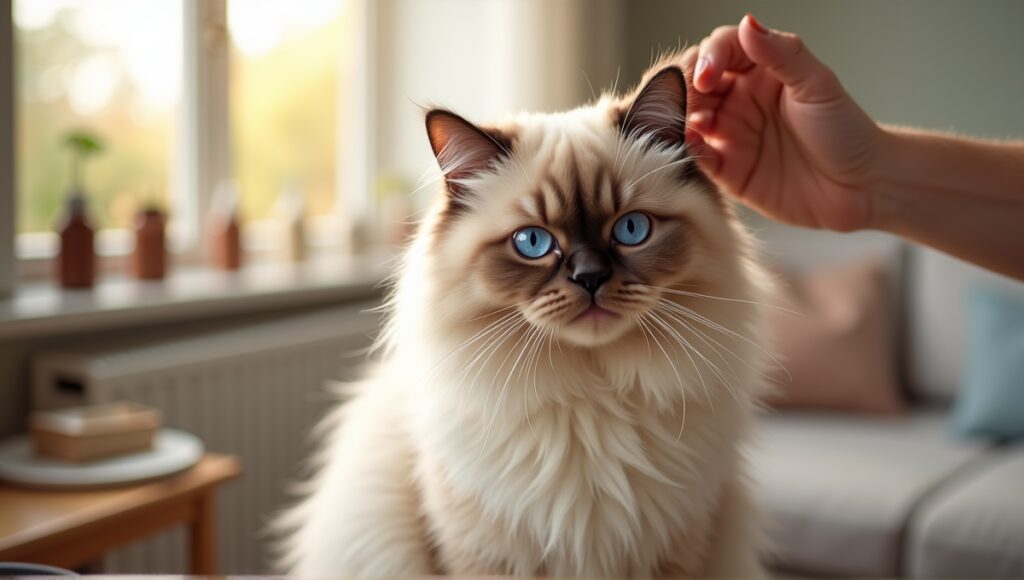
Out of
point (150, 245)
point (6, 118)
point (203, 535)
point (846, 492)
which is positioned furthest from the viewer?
point (150, 245)

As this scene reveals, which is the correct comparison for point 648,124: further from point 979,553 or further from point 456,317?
point 979,553

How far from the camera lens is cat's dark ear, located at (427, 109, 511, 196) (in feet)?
3.86

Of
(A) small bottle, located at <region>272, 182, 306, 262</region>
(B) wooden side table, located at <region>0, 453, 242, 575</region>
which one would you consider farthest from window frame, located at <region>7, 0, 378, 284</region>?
(B) wooden side table, located at <region>0, 453, 242, 575</region>

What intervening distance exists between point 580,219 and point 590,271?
9cm

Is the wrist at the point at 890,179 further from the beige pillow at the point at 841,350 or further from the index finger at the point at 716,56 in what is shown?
the beige pillow at the point at 841,350

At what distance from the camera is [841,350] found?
3090mm

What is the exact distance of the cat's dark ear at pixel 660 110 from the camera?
116 centimetres

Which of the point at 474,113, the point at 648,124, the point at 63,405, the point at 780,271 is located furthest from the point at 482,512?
the point at 474,113

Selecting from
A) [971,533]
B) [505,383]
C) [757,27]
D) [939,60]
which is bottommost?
[971,533]

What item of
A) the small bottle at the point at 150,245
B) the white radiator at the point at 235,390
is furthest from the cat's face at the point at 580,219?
the small bottle at the point at 150,245

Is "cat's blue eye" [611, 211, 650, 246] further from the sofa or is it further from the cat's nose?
the sofa

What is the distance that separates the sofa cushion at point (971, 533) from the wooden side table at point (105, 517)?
1734 millimetres

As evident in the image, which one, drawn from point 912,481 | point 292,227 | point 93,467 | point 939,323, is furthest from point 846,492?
point 292,227

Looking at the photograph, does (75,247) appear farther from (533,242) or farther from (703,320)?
(703,320)
